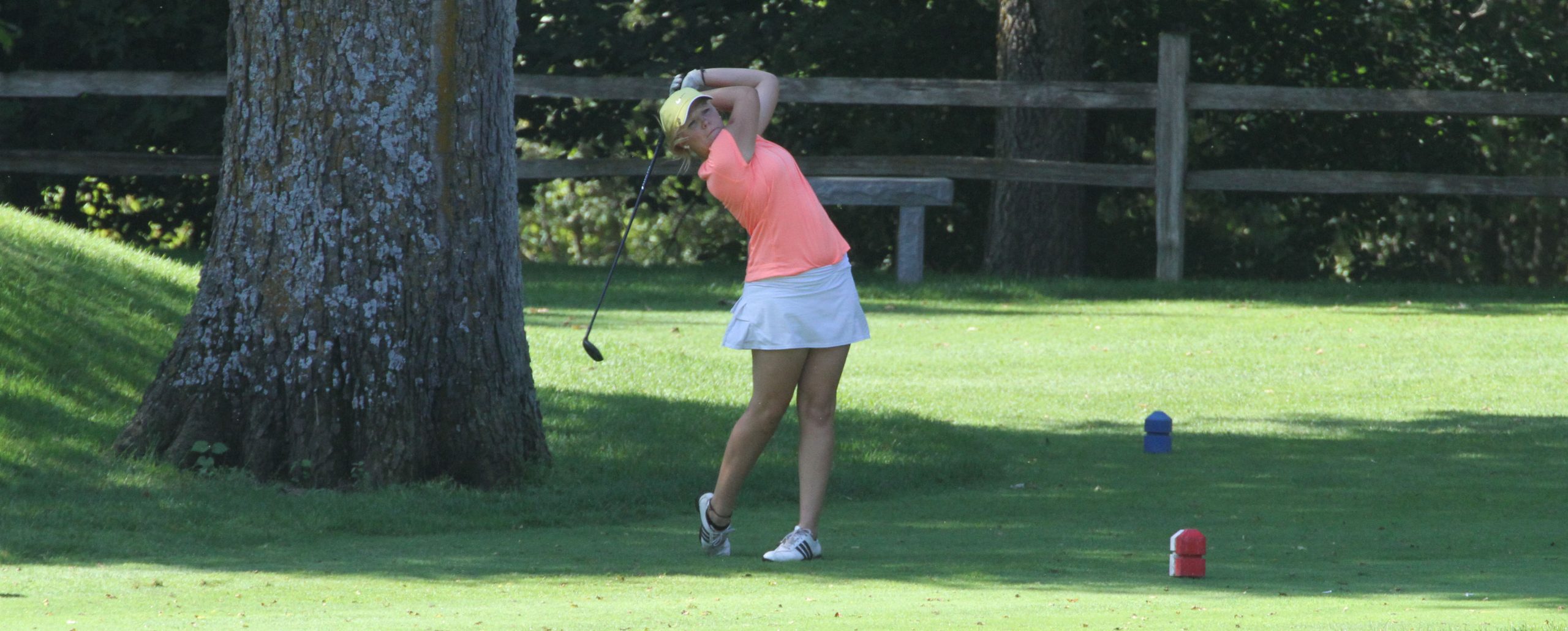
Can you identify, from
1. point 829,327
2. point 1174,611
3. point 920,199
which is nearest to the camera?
point 1174,611

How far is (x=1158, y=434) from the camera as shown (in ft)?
32.4

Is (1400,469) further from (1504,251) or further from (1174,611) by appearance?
(1504,251)

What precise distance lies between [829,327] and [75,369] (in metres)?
4.67

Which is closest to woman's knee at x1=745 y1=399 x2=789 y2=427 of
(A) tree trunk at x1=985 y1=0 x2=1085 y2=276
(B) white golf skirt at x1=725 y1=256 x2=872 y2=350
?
(B) white golf skirt at x1=725 y1=256 x2=872 y2=350

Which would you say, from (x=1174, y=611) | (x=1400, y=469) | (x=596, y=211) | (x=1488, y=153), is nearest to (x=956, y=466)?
(x=1400, y=469)

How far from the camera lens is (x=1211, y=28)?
21391 millimetres

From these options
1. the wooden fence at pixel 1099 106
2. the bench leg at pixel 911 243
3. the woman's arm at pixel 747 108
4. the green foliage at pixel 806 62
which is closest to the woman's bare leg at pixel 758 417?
the woman's arm at pixel 747 108

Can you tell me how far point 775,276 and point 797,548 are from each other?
94 centimetres

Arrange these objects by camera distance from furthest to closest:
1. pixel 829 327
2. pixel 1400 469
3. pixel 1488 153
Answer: pixel 1488 153 → pixel 1400 469 → pixel 829 327

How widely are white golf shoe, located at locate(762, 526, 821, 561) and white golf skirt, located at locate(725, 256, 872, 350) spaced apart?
0.65m

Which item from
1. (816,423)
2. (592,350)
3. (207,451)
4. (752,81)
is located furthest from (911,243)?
(816,423)

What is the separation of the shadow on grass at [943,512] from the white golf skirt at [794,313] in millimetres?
774

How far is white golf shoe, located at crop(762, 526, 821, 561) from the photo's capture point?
6.78 meters

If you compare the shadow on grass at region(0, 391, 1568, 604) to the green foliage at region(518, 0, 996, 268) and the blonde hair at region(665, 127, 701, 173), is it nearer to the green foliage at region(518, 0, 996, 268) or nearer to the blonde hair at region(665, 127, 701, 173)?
the blonde hair at region(665, 127, 701, 173)
